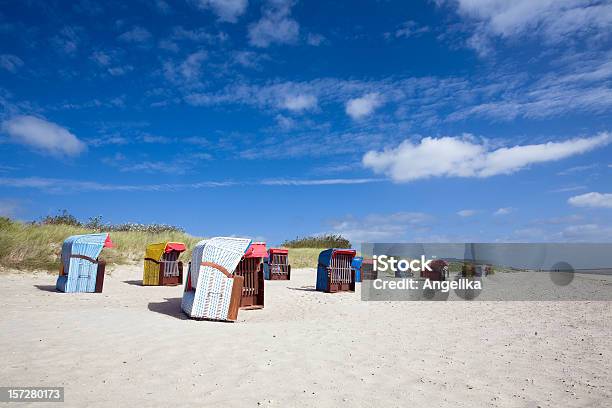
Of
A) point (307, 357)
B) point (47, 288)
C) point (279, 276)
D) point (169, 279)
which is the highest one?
point (279, 276)

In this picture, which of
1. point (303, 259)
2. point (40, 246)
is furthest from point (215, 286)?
point (303, 259)

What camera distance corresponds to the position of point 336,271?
20.1 metres

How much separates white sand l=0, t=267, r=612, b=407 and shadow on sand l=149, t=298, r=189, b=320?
0.06 m

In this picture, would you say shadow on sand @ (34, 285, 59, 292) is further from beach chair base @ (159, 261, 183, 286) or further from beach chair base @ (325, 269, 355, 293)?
beach chair base @ (325, 269, 355, 293)

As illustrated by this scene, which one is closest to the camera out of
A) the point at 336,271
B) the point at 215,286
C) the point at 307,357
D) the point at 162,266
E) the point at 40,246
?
the point at 307,357

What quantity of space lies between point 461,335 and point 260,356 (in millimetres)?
5459

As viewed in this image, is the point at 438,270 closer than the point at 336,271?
No

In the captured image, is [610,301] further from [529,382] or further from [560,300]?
[529,382]

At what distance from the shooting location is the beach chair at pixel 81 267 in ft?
54.4

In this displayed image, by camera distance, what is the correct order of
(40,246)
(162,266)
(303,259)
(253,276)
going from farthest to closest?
(303,259), (40,246), (162,266), (253,276)

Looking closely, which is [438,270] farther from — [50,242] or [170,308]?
[50,242]

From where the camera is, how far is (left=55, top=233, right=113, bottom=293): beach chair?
1658cm

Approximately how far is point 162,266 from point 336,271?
8503 mm

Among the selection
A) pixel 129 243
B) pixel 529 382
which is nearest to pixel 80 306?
pixel 529 382
